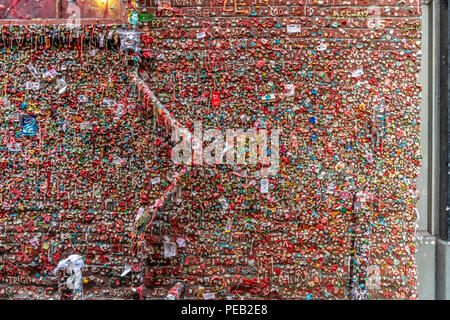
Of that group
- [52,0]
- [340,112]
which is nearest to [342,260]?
[340,112]

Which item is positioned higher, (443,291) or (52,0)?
(52,0)

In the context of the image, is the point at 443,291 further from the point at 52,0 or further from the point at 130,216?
the point at 52,0

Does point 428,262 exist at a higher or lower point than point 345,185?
lower

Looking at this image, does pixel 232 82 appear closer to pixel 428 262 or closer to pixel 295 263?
pixel 295 263

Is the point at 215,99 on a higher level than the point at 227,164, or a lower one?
higher

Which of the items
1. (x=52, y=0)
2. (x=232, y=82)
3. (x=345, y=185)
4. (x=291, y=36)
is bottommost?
(x=345, y=185)

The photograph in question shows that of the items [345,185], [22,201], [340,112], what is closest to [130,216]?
[22,201]
